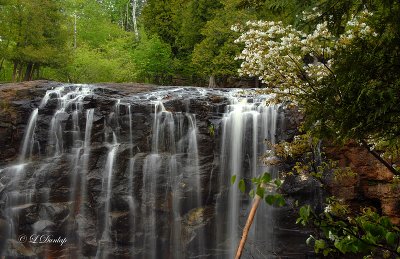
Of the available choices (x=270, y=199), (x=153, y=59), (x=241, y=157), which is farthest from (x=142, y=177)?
(x=153, y=59)

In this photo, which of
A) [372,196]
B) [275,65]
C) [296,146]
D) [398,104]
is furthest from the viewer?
[372,196]

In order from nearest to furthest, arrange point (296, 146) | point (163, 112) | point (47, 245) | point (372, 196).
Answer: point (296, 146), point (372, 196), point (47, 245), point (163, 112)

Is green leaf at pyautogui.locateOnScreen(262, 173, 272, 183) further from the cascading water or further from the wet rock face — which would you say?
the cascading water

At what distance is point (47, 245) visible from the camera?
13391mm

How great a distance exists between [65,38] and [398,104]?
27331 millimetres

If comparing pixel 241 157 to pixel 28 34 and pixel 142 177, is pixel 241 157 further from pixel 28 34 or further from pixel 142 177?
pixel 28 34

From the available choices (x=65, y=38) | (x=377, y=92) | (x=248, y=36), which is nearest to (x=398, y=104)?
(x=377, y=92)

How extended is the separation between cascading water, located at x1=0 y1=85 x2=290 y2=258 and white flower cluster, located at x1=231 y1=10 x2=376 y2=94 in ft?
26.4

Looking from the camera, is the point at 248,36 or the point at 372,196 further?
the point at 372,196

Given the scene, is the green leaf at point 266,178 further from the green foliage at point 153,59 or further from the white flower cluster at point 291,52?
the green foliage at point 153,59

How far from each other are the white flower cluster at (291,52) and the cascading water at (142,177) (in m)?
8.05

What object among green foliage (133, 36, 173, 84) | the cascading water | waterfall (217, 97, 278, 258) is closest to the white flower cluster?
waterfall (217, 97, 278, 258)

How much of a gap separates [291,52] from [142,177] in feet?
31.8

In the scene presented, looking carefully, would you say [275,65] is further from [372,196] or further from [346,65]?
[372,196]
